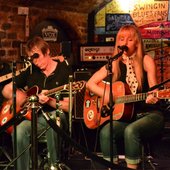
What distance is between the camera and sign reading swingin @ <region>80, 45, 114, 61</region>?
6242 mm

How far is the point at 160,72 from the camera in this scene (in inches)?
299

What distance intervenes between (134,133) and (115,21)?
485cm

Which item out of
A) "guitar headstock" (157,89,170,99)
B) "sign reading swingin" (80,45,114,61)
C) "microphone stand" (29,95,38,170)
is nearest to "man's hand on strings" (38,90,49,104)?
"microphone stand" (29,95,38,170)

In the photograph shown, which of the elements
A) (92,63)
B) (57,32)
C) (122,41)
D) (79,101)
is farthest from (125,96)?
(57,32)

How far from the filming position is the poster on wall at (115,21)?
784cm

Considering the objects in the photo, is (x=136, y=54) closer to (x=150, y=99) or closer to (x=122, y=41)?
(x=122, y=41)

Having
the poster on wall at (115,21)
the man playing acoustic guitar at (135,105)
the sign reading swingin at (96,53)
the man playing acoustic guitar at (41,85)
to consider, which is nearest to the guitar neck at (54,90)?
the man playing acoustic guitar at (41,85)

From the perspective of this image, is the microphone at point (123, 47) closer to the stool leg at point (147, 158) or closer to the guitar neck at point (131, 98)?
the guitar neck at point (131, 98)

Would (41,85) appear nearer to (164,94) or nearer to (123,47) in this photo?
(123,47)

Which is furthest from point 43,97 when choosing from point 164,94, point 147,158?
point 147,158

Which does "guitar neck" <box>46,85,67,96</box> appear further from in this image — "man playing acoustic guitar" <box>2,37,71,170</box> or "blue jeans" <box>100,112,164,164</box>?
"blue jeans" <box>100,112,164,164</box>

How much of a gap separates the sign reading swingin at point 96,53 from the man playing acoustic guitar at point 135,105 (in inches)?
99.8

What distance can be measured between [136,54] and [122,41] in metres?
0.17

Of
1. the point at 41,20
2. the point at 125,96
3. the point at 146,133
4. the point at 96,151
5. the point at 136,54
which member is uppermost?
the point at 41,20
